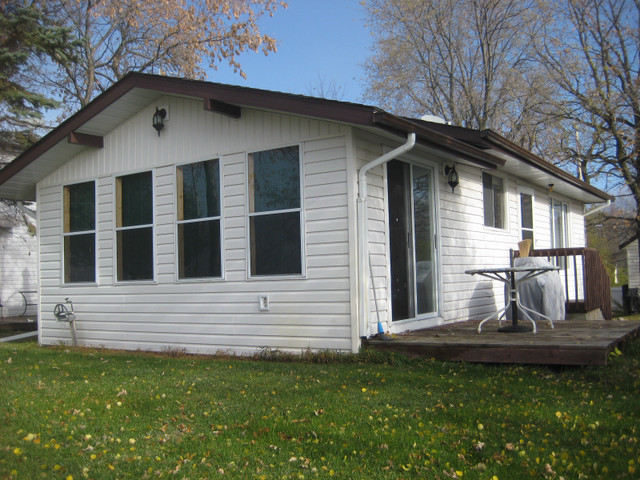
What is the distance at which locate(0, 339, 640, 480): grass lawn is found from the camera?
3.57m

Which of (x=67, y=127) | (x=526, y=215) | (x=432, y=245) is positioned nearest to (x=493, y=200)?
(x=526, y=215)

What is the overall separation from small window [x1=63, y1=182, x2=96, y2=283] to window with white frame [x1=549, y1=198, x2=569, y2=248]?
922 centimetres

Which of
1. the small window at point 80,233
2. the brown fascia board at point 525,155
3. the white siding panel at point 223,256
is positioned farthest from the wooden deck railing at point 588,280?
the small window at point 80,233

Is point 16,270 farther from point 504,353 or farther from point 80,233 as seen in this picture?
point 504,353

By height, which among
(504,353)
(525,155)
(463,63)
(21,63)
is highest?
(463,63)

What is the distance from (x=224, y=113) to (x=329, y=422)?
462 cm

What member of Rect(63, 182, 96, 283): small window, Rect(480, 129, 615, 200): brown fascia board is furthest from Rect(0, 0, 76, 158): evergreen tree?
Rect(480, 129, 615, 200): brown fascia board

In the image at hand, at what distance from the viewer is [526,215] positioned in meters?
12.0

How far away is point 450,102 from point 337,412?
20.0 m

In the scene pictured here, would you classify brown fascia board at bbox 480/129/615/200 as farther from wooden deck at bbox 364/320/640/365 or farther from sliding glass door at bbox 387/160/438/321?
wooden deck at bbox 364/320/640/365

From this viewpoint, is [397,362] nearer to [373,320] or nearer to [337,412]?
[373,320]

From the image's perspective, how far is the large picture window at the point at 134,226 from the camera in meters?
8.83

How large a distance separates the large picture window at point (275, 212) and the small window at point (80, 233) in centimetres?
313

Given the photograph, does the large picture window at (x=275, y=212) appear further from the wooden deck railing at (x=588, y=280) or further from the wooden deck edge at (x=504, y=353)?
the wooden deck railing at (x=588, y=280)
